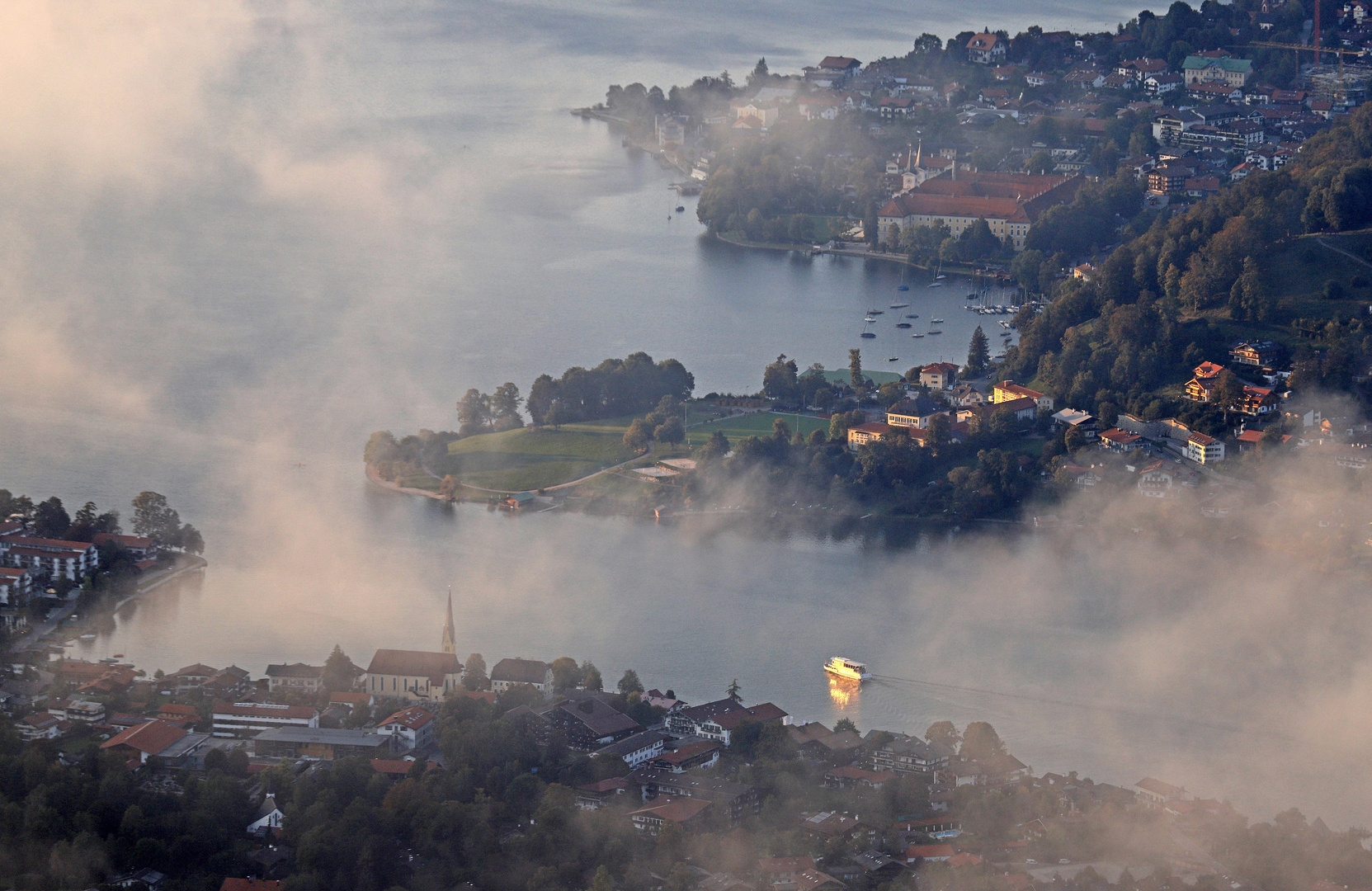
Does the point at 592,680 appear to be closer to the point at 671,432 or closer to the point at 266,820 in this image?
the point at 266,820

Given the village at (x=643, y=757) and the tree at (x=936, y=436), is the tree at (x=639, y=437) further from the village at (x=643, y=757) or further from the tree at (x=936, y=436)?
the village at (x=643, y=757)

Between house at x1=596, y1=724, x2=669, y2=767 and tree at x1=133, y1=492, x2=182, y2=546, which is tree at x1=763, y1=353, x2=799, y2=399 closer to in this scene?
tree at x1=133, y1=492, x2=182, y2=546

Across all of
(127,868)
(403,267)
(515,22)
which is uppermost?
(515,22)

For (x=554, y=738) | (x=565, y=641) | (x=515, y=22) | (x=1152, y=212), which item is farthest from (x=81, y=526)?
(x=515, y=22)

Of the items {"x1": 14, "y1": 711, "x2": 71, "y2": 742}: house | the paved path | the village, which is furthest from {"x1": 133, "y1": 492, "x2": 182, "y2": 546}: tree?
the paved path

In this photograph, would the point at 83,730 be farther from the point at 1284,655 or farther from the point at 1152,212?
the point at 1152,212
